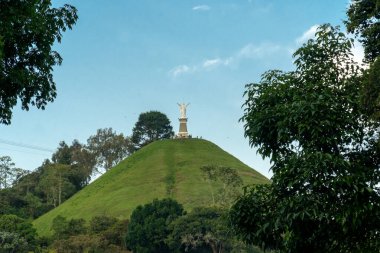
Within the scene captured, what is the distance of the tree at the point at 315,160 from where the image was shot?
1266 cm

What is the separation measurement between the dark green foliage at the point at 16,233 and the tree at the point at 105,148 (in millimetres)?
64722

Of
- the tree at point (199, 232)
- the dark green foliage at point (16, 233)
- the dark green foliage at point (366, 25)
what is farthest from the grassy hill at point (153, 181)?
the dark green foliage at point (366, 25)

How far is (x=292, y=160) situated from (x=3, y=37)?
23.8 feet

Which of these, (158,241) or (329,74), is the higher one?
(329,74)

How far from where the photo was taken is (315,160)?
41.3 ft

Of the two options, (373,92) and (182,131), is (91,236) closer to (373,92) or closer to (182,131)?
(373,92)

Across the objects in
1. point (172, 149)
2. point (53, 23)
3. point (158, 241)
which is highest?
point (172, 149)

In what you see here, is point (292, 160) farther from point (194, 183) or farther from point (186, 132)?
point (186, 132)

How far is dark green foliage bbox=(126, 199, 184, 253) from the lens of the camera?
71062 mm

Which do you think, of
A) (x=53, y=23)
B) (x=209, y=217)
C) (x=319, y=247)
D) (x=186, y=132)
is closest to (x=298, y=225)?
(x=319, y=247)

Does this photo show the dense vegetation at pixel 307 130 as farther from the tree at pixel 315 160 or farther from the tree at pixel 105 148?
the tree at pixel 105 148

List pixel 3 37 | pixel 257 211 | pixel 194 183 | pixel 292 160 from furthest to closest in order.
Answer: pixel 194 183 < pixel 257 211 < pixel 292 160 < pixel 3 37

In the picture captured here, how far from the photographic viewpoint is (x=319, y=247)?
13.4m

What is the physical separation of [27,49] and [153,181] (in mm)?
103312
